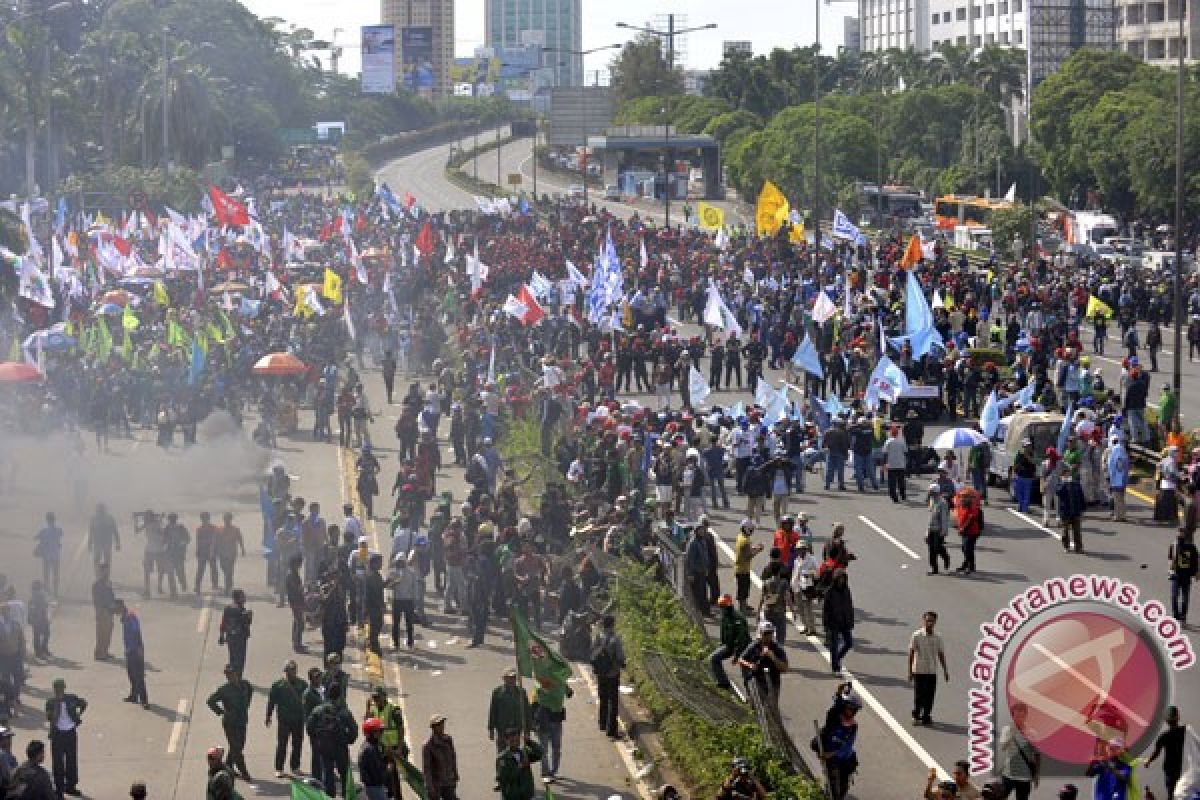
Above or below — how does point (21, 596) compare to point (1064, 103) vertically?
below

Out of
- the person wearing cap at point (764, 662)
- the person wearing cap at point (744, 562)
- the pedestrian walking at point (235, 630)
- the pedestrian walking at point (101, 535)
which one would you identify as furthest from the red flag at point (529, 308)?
the person wearing cap at point (764, 662)

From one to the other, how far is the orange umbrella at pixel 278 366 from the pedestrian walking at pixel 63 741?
19205 mm

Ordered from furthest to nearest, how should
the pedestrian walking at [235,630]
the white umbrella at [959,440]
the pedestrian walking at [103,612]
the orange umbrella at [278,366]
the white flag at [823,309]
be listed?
the white flag at [823,309] → the orange umbrella at [278,366] → the white umbrella at [959,440] → the pedestrian walking at [103,612] → the pedestrian walking at [235,630]

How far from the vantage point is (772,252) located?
60.6m

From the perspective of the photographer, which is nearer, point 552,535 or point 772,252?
point 552,535

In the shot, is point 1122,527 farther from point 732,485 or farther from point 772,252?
point 772,252

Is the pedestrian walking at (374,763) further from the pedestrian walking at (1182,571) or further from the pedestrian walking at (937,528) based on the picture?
the pedestrian walking at (937,528)

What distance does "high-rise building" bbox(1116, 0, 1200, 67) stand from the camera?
117125mm

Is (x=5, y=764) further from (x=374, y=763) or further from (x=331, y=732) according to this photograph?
(x=374, y=763)

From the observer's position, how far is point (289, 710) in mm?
18266

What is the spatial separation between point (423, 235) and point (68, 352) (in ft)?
51.6

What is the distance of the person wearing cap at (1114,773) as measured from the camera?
14430 mm

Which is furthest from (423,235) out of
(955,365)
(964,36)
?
(964,36)
